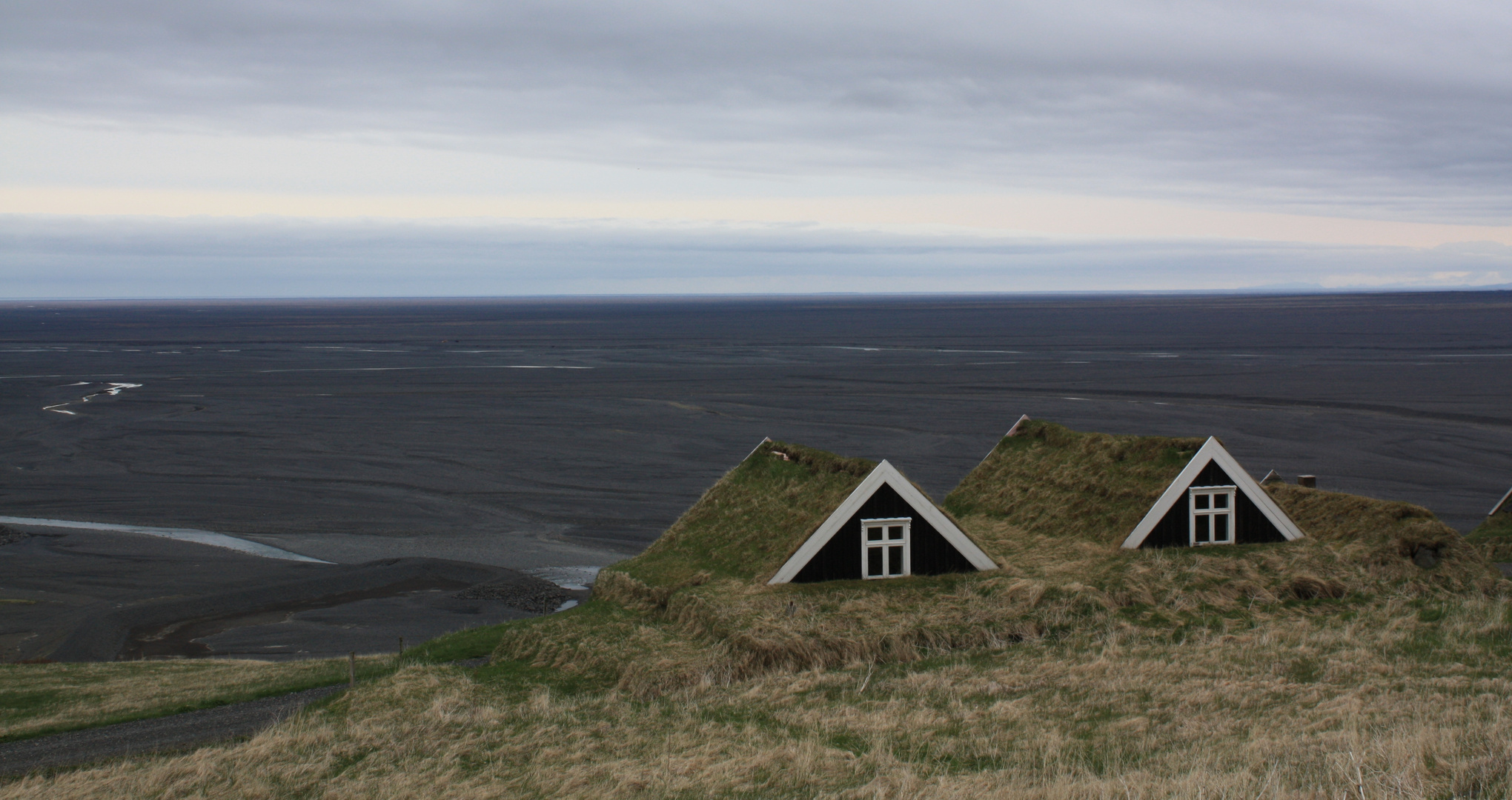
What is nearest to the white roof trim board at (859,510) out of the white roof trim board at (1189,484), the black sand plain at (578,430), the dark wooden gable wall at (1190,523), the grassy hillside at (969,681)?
the grassy hillside at (969,681)

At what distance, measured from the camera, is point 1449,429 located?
62.8 m

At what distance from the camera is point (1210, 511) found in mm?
25031

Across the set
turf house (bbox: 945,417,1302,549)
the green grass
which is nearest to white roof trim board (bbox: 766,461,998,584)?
turf house (bbox: 945,417,1302,549)

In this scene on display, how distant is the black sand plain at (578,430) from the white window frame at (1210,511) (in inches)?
813

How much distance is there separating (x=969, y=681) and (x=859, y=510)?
18.1ft

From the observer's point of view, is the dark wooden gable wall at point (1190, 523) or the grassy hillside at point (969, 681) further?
the dark wooden gable wall at point (1190, 523)

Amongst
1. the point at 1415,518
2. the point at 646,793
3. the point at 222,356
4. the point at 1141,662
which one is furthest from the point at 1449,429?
the point at 222,356

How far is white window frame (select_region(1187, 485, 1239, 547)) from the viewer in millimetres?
24953

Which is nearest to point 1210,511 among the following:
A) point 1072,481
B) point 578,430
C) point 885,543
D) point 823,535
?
point 1072,481

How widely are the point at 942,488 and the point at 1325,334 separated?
142453mm

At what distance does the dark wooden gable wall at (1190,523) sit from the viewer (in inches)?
980

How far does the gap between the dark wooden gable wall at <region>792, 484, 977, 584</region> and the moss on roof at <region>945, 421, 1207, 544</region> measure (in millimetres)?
4700

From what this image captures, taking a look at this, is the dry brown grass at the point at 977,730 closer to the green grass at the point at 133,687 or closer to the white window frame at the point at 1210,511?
the green grass at the point at 133,687

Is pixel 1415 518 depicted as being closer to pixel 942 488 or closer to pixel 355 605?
pixel 942 488
